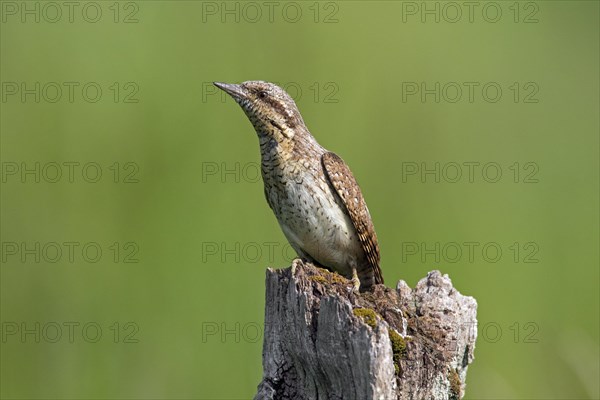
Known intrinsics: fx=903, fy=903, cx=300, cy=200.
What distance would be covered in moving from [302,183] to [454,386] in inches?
69.3

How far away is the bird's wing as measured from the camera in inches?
206

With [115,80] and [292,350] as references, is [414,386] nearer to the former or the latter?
[292,350]

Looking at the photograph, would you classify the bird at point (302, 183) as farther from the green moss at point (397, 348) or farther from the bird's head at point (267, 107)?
the green moss at point (397, 348)

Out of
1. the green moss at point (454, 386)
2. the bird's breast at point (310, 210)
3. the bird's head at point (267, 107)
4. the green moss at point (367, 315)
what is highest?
the bird's head at point (267, 107)

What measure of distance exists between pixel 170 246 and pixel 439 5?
399cm

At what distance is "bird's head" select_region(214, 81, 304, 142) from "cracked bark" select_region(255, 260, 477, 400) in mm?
1259

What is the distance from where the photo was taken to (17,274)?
6742 millimetres

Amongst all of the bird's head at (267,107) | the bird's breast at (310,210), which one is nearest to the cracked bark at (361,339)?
the bird's breast at (310,210)

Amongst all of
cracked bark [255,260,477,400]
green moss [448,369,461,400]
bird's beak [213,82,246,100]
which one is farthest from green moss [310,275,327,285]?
bird's beak [213,82,246,100]

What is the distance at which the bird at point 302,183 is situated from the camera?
5172 mm

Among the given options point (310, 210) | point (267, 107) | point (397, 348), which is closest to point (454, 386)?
point (397, 348)

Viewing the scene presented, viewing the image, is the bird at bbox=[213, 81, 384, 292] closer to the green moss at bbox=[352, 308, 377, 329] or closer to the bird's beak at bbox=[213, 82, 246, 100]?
the bird's beak at bbox=[213, 82, 246, 100]

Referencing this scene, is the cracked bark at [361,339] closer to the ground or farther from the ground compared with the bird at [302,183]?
closer to the ground

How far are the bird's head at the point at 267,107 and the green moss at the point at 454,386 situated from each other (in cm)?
196
